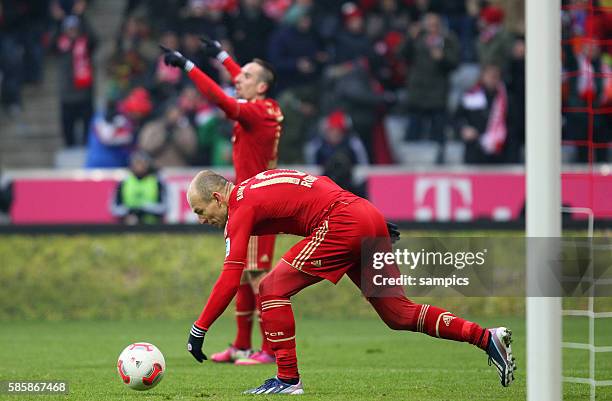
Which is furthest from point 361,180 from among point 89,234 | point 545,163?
point 545,163

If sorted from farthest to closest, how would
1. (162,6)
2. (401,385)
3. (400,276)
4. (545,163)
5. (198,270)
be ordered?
(162,6)
(198,270)
(401,385)
(400,276)
(545,163)

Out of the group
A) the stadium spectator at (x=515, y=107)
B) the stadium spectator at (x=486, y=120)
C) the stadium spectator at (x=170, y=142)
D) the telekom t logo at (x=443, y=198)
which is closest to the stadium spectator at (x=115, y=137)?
the stadium spectator at (x=170, y=142)

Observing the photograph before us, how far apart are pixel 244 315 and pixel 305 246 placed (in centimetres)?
290

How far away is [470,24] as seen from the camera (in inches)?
797

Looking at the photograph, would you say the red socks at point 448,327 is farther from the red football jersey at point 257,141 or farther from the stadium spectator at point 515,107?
the stadium spectator at point 515,107

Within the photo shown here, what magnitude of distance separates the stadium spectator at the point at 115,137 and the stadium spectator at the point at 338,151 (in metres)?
2.67

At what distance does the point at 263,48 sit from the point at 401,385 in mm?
11122

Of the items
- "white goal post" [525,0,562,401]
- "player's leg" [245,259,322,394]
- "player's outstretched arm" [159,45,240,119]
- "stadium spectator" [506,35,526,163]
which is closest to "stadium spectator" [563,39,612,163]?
"stadium spectator" [506,35,526,163]

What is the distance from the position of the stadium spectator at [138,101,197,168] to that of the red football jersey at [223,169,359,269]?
10.3 m

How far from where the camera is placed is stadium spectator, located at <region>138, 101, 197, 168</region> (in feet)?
61.7

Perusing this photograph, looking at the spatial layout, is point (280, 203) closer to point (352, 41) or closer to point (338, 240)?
point (338, 240)

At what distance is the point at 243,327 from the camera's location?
36.5ft

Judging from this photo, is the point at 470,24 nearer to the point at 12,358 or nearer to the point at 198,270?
the point at 198,270

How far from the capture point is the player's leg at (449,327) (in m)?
8.30
